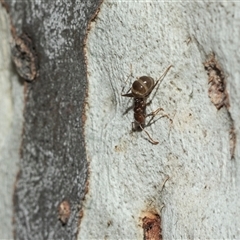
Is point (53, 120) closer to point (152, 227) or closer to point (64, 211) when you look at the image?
point (64, 211)

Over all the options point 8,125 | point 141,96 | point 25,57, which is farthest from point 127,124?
point 8,125

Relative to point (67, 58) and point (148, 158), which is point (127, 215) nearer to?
point (148, 158)

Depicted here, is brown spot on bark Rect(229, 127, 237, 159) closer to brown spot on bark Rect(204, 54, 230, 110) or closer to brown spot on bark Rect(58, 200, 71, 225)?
brown spot on bark Rect(204, 54, 230, 110)

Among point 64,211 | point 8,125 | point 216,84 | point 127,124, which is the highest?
point 216,84

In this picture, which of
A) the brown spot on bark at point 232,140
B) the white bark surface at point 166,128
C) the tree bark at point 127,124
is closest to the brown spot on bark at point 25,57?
the tree bark at point 127,124

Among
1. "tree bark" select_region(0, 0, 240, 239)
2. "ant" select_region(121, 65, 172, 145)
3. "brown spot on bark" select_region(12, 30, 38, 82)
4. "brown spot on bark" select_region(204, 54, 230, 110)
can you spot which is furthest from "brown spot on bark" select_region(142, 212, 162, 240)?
"brown spot on bark" select_region(12, 30, 38, 82)

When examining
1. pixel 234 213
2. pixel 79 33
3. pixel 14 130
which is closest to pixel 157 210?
pixel 234 213
